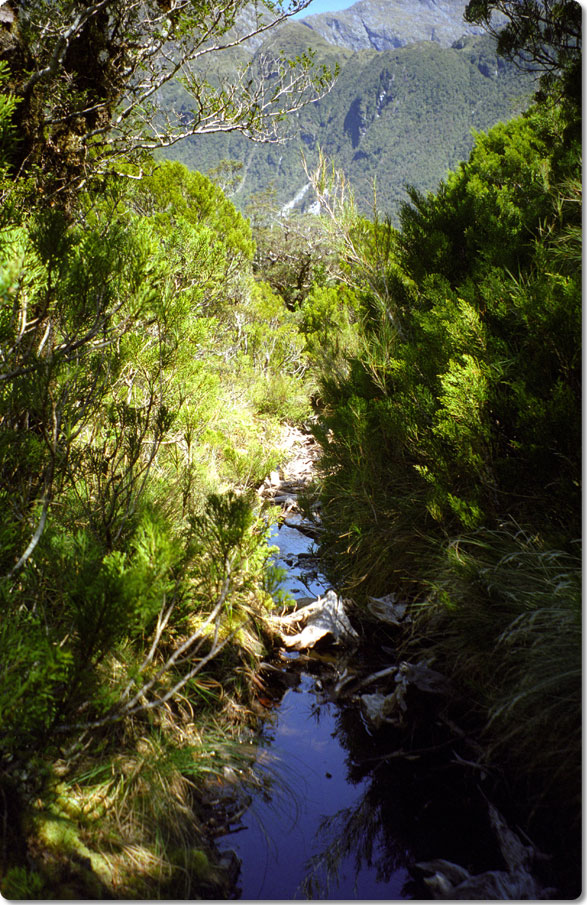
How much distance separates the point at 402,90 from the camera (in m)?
10.9

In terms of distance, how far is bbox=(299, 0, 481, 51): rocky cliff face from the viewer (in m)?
3.77

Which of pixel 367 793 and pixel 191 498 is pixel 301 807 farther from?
pixel 191 498

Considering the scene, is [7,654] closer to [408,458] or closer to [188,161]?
[408,458]

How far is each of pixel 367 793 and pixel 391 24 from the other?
7.69 meters

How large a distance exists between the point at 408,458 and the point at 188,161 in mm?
60614

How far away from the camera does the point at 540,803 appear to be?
161 centimetres

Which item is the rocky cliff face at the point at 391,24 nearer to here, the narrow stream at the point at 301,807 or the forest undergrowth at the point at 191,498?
the forest undergrowth at the point at 191,498

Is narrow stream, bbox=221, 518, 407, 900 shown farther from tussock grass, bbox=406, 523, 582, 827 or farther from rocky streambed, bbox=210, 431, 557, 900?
tussock grass, bbox=406, 523, 582, 827

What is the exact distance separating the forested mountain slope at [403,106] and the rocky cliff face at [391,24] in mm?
201

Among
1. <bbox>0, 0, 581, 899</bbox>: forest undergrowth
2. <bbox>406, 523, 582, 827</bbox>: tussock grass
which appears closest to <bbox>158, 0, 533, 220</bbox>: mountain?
<bbox>0, 0, 581, 899</bbox>: forest undergrowth

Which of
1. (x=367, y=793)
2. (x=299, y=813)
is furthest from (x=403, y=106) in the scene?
(x=299, y=813)

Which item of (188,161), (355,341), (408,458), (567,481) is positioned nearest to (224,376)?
(355,341)

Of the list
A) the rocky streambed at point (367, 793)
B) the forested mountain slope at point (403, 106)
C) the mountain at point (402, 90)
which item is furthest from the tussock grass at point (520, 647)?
the forested mountain slope at point (403, 106)

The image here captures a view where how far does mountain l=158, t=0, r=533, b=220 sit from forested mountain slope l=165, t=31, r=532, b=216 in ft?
0.09
